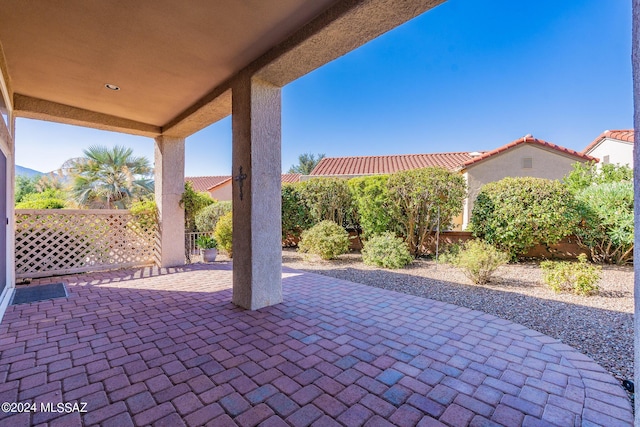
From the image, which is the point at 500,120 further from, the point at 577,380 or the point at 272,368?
the point at 272,368

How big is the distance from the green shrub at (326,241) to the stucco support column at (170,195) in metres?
3.28

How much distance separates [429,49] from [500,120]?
801 cm

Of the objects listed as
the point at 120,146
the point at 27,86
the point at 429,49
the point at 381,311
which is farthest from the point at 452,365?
the point at 120,146

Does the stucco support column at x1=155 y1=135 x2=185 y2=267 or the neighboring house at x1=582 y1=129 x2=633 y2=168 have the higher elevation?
the neighboring house at x1=582 y1=129 x2=633 y2=168

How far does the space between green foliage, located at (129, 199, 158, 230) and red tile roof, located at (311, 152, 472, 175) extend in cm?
1231

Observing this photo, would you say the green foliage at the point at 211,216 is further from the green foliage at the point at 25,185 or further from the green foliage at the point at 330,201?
the green foliage at the point at 25,185

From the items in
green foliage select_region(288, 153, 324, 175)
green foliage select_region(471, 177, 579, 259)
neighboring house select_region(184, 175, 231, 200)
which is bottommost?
green foliage select_region(471, 177, 579, 259)


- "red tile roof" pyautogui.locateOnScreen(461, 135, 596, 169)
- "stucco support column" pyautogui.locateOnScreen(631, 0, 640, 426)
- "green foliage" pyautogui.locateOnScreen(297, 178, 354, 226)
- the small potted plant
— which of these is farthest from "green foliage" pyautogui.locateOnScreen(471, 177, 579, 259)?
the small potted plant

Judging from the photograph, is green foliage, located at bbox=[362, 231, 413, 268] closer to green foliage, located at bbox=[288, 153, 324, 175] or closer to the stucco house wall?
the stucco house wall

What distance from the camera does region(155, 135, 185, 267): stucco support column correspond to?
6641 millimetres

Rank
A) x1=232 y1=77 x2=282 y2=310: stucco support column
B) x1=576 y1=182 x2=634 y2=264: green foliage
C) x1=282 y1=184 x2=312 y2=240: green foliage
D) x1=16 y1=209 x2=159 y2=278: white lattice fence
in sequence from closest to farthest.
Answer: x1=232 y1=77 x2=282 y2=310: stucco support column → x1=16 y1=209 x2=159 y2=278: white lattice fence → x1=576 y1=182 x2=634 y2=264: green foliage → x1=282 y1=184 x2=312 y2=240: green foliage

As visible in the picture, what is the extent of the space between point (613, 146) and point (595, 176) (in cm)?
926

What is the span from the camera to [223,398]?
2033 mm

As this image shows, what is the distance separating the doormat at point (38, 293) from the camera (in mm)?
4328
